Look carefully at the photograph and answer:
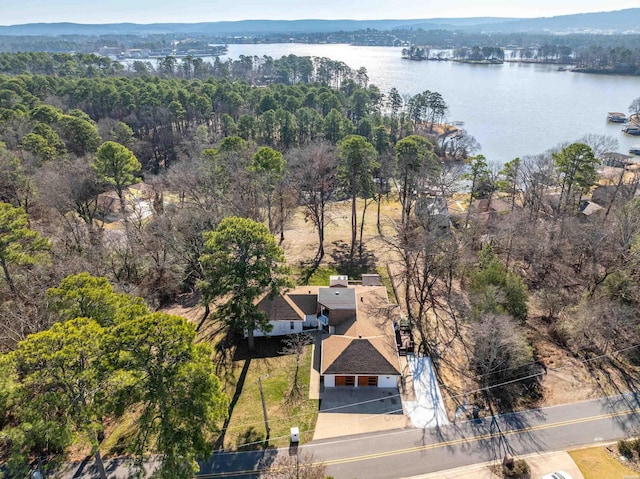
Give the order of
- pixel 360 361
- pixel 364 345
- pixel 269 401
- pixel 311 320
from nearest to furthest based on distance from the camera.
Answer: pixel 269 401 → pixel 360 361 → pixel 364 345 → pixel 311 320

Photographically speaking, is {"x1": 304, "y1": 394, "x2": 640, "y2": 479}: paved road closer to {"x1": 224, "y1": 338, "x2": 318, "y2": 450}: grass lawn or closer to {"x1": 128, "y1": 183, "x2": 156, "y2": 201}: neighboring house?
{"x1": 224, "y1": 338, "x2": 318, "y2": 450}: grass lawn

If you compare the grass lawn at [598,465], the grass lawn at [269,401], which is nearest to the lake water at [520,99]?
the grass lawn at [598,465]

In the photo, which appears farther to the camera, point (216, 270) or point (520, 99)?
point (520, 99)

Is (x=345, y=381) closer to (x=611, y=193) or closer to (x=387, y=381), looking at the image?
(x=387, y=381)

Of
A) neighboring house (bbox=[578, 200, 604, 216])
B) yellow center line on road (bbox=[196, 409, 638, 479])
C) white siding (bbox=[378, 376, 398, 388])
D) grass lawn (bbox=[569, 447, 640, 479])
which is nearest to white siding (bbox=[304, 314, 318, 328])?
white siding (bbox=[378, 376, 398, 388])

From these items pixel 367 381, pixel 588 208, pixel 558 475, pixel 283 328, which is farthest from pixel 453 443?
pixel 588 208

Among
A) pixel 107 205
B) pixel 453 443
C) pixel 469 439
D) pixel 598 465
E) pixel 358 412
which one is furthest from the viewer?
pixel 107 205

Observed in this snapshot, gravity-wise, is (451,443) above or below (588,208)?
below
